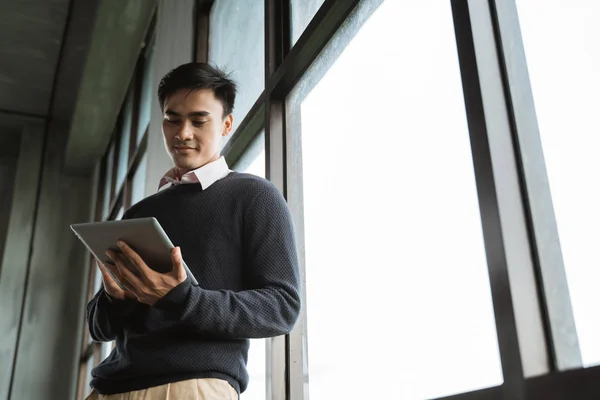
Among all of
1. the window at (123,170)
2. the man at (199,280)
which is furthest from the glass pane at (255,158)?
the window at (123,170)

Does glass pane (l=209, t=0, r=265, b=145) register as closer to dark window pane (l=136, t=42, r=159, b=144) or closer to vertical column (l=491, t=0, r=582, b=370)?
vertical column (l=491, t=0, r=582, b=370)

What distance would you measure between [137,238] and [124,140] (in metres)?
4.39

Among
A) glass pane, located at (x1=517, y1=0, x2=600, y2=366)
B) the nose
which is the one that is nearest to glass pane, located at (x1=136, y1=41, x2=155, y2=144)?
the nose

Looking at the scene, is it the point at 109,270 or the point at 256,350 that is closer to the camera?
the point at 109,270

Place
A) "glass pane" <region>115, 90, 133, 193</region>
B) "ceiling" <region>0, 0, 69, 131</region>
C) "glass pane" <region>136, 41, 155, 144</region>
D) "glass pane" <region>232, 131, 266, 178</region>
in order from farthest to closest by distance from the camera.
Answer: "glass pane" <region>115, 90, 133, 193</region>, "ceiling" <region>0, 0, 69, 131</region>, "glass pane" <region>136, 41, 155, 144</region>, "glass pane" <region>232, 131, 266, 178</region>

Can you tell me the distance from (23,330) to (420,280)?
5348 mm

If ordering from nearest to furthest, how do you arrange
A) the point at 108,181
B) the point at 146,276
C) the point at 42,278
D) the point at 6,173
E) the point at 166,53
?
1. the point at 146,276
2. the point at 166,53
3. the point at 108,181
4. the point at 42,278
5. the point at 6,173

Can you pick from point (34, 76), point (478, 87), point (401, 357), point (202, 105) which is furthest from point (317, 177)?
point (34, 76)

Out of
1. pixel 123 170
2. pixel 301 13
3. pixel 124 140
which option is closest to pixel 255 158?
pixel 301 13

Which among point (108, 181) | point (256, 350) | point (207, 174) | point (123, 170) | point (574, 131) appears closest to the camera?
point (574, 131)

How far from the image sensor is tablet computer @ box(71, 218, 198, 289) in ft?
3.40

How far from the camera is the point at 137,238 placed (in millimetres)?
1070

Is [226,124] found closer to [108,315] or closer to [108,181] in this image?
[108,315]

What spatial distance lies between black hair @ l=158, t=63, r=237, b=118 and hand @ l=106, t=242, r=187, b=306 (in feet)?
1.46
